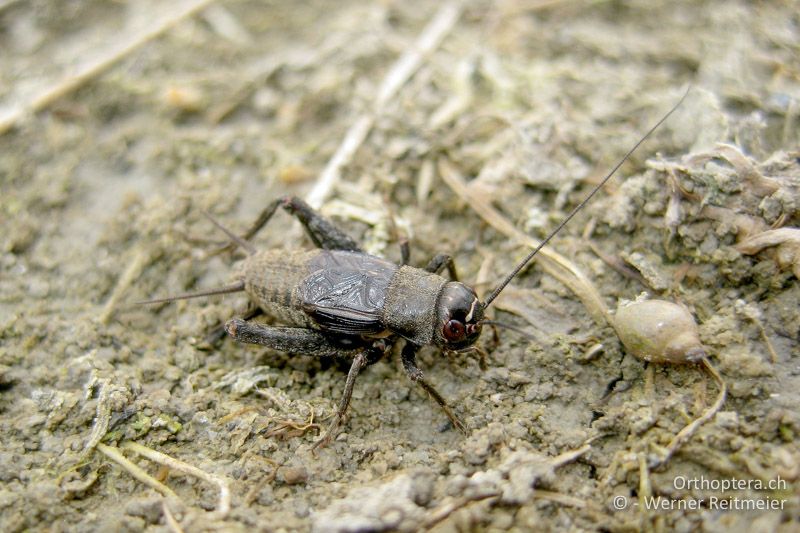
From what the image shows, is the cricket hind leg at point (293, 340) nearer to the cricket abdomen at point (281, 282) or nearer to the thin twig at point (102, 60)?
the cricket abdomen at point (281, 282)

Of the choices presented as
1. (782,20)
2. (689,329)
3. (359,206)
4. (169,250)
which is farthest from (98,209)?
(782,20)

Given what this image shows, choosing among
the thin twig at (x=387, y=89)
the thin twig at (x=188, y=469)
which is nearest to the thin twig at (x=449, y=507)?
the thin twig at (x=188, y=469)

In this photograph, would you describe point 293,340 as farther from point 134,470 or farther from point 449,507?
point 449,507

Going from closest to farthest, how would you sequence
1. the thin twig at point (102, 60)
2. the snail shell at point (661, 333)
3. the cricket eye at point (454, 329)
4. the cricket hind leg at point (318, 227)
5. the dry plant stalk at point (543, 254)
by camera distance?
1. the snail shell at point (661, 333)
2. the cricket eye at point (454, 329)
3. the dry plant stalk at point (543, 254)
4. the cricket hind leg at point (318, 227)
5. the thin twig at point (102, 60)

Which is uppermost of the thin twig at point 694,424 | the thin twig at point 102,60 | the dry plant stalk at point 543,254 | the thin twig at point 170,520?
the thin twig at point 102,60

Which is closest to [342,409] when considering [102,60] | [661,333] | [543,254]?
[543,254]

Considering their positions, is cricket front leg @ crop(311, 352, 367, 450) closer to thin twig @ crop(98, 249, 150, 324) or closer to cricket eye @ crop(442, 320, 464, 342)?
cricket eye @ crop(442, 320, 464, 342)

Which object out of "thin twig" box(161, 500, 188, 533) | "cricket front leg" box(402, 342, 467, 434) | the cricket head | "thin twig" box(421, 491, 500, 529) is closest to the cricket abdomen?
"cricket front leg" box(402, 342, 467, 434)
